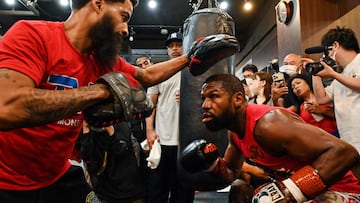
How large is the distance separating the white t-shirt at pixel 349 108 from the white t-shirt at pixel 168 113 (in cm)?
120

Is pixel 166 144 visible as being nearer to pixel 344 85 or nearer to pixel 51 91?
pixel 344 85

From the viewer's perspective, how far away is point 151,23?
817 centimetres

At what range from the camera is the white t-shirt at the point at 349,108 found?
234cm

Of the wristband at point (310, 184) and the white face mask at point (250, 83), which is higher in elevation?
the white face mask at point (250, 83)

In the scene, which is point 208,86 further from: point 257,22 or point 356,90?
point 257,22

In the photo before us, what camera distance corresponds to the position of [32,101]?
95 centimetres

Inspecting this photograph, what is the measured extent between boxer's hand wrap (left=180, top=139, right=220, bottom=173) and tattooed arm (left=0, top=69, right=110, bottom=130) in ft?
3.05

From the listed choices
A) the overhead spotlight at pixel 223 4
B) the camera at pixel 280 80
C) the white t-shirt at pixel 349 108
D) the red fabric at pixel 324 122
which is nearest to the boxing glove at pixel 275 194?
the white t-shirt at pixel 349 108

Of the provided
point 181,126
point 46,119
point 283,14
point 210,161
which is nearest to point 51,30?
point 46,119

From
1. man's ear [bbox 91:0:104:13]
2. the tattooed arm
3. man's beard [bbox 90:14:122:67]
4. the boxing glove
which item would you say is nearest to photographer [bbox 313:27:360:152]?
the boxing glove

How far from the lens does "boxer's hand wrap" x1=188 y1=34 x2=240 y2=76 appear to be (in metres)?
1.69

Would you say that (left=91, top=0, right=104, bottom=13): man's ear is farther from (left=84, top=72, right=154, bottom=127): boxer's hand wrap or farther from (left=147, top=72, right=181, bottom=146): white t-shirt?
(left=147, top=72, right=181, bottom=146): white t-shirt

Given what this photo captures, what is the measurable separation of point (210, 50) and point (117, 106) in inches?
32.1

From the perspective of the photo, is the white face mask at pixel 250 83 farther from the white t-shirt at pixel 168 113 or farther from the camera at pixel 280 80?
the white t-shirt at pixel 168 113
